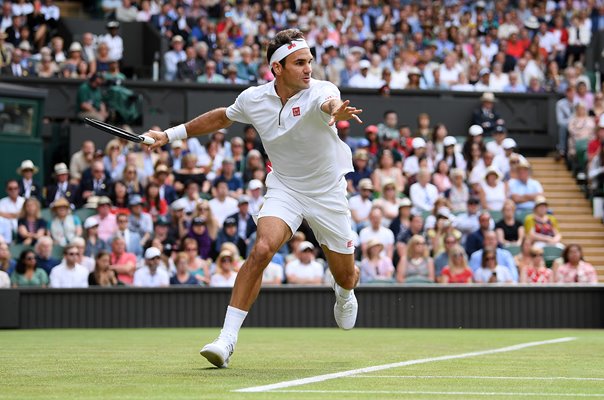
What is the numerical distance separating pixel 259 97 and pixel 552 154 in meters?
16.7

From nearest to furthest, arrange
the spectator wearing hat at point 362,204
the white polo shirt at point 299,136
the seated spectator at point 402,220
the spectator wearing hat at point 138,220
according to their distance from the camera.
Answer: the white polo shirt at point 299,136 < the spectator wearing hat at point 138,220 < the seated spectator at point 402,220 < the spectator wearing hat at point 362,204

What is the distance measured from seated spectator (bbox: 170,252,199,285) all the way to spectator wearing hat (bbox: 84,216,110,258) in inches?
41.2

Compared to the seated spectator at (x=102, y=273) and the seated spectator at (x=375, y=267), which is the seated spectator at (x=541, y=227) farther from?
the seated spectator at (x=102, y=273)

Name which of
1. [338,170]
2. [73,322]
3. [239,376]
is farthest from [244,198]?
[239,376]

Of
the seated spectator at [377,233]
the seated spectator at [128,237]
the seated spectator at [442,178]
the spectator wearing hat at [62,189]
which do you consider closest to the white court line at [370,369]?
the seated spectator at [377,233]

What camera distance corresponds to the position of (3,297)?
52.0 feet

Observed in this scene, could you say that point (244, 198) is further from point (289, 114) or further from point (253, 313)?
point (289, 114)

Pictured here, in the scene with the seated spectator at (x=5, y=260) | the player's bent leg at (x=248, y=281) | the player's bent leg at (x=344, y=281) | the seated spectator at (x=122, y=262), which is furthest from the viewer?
the seated spectator at (x=122, y=262)

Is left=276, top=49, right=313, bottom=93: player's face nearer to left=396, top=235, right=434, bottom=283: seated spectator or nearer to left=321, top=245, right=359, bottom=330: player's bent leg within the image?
left=321, top=245, right=359, bottom=330: player's bent leg

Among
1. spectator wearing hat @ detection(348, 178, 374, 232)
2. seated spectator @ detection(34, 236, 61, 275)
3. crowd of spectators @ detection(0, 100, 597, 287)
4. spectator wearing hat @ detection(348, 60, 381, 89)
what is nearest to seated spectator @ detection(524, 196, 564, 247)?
crowd of spectators @ detection(0, 100, 597, 287)

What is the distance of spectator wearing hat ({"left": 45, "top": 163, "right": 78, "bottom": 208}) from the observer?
737 inches

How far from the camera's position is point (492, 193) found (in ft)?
65.3

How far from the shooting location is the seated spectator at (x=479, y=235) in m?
18.0

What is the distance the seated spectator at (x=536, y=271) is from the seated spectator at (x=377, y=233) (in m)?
1.89
